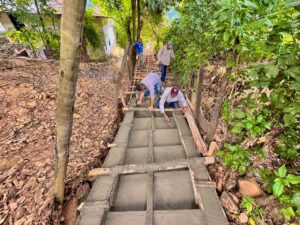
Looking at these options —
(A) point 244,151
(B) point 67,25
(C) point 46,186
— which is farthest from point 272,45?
(C) point 46,186

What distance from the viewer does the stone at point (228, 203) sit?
1955 mm

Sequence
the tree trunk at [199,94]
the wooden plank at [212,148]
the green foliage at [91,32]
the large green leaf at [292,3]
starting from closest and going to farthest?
the large green leaf at [292,3]
the wooden plank at [212,148]
the tree trunk at [199,94]
the green foliage at [91,32]

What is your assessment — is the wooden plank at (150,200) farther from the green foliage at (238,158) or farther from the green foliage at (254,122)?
the green foliage at (254,122)

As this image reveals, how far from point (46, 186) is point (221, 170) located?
2.75 metres

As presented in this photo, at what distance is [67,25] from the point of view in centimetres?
120

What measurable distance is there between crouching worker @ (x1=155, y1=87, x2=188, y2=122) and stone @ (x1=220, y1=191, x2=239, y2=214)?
235cm

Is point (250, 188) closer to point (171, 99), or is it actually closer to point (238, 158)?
point (238, 158)

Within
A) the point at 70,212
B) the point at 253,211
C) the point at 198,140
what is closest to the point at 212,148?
the point at 198,140

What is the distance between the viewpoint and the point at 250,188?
6.64 feet

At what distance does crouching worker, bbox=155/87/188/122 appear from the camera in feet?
13.8

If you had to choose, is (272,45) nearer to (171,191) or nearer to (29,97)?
(171,191)

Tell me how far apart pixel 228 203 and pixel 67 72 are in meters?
2.41

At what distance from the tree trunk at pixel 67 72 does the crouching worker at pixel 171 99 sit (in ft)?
9.17

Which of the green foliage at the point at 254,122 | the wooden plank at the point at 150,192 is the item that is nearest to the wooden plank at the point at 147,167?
the wooden plank at the point at 150,192
